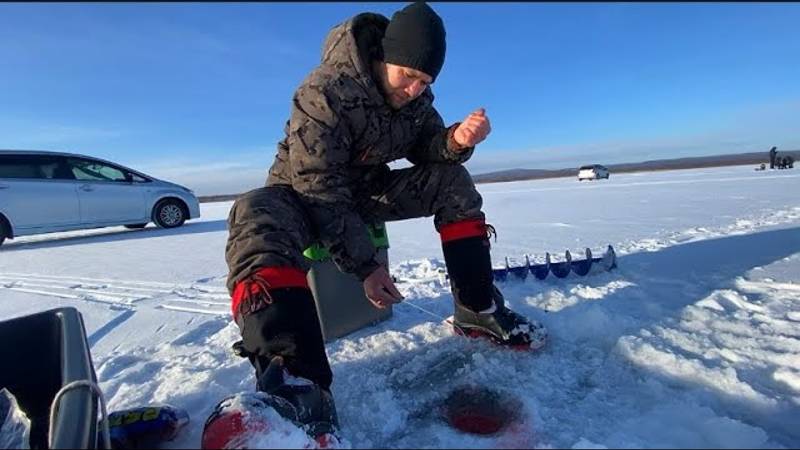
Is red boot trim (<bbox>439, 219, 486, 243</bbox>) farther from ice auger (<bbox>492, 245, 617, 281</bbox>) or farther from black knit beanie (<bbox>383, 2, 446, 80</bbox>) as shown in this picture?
ice auger (<bbox>492, 245, 617, 281</bbox>)

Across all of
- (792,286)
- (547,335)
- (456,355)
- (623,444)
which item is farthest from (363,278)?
(792,286)

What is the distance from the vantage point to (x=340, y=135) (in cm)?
181

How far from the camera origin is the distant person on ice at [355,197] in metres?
1.46

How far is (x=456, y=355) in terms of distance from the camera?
1882mm

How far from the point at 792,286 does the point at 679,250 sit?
Result: 42.9 inches

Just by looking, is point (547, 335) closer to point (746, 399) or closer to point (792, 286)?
point (746, 399)

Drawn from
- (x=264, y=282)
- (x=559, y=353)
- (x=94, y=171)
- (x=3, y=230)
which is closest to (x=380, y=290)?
(x=264, y=282)

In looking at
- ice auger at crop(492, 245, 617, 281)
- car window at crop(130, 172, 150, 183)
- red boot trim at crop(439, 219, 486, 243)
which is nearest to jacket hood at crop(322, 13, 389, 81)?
red boot trim at crop(439, 219, 486, 243)

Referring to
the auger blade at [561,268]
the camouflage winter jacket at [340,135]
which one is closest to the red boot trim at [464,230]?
the camouflage winter jacket at [340,135]

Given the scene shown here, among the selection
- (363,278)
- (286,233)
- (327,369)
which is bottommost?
(327,369)

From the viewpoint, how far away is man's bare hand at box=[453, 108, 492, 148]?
180cm

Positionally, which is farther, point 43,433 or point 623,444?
point 43,433

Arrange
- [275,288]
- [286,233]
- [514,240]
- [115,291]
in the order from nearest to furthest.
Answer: [275,288], [286,233], [115,291], [514,240]

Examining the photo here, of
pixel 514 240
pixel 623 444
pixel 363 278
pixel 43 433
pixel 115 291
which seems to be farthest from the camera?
pixel 514 240
